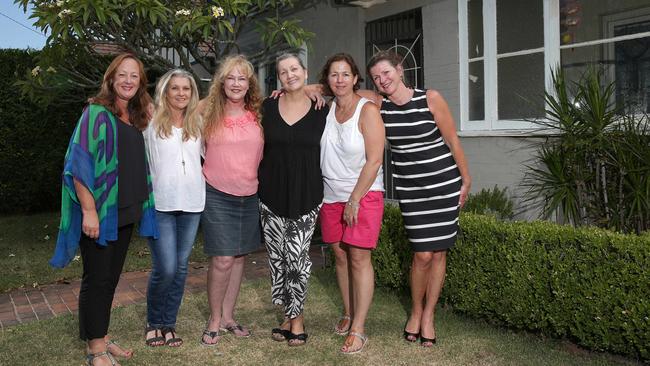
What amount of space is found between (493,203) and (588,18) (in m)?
2.03

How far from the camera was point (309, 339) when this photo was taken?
13.4ft

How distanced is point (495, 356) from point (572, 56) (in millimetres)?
3471

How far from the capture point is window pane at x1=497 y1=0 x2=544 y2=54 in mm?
6108

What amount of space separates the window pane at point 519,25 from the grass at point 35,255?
4.08 metres

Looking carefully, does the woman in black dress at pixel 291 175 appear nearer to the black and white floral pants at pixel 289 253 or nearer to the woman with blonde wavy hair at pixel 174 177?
the black and white floral pants at pixel 289 253

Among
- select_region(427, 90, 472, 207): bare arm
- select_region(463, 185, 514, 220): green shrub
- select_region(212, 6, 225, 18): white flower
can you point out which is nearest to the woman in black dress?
select_region(427, 90, 472, 207): bare arm

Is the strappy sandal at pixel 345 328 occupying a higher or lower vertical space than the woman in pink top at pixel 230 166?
lower

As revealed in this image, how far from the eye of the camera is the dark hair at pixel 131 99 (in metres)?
3.48

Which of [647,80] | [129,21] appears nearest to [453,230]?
[647,80]

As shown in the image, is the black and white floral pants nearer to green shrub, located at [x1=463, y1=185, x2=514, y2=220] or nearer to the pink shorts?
the pink shorts

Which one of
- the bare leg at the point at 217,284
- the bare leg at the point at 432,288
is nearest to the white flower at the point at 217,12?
the bare leg at the point at 217,284

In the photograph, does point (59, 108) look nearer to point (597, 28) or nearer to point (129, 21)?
point (129, 21)

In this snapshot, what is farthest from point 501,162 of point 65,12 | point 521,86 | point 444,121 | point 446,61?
point 65,12

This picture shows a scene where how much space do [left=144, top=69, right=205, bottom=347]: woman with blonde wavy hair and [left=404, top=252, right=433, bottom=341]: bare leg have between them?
4.61 ft
